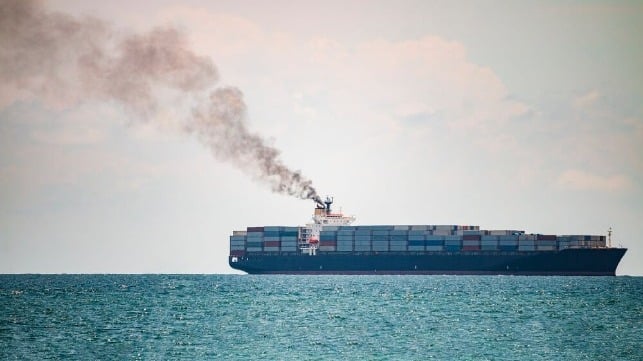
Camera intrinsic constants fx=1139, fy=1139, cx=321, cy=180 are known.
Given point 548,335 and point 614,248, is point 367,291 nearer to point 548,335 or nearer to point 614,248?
point 548,335

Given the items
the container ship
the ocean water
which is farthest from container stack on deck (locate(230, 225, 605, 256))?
the ocean water

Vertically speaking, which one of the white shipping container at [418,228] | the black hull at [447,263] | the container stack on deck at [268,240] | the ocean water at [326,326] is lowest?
the ocean water at [326,326]

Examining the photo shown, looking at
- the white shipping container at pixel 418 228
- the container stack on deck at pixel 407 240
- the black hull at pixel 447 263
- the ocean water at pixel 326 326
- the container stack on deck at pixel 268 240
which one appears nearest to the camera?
the ocean water at pixel 326 326

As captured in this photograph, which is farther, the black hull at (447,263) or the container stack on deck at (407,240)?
the container stack on deck at (407,240)

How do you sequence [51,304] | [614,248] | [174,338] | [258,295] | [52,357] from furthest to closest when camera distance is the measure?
[614,248] < [258,295] < [51,304] < [174,338] < [52,357]

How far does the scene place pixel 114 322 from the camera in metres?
77.5

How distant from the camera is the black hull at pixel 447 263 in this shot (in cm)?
15738

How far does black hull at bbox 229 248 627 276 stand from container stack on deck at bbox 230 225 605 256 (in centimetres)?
90

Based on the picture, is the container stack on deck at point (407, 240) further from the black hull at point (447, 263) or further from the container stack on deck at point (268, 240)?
the black hull at point (447, 263)

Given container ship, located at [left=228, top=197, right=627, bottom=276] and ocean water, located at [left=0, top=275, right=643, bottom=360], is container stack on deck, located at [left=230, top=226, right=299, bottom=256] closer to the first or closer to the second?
container ship, located at [left=228, top=197, right=627, bottom=276]

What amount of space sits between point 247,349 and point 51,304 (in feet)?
136

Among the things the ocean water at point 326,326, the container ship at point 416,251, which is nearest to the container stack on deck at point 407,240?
the container ship at point 416,251

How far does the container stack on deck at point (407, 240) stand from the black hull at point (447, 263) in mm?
898

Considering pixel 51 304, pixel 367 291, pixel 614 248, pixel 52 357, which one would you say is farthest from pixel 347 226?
pixel 52 357
